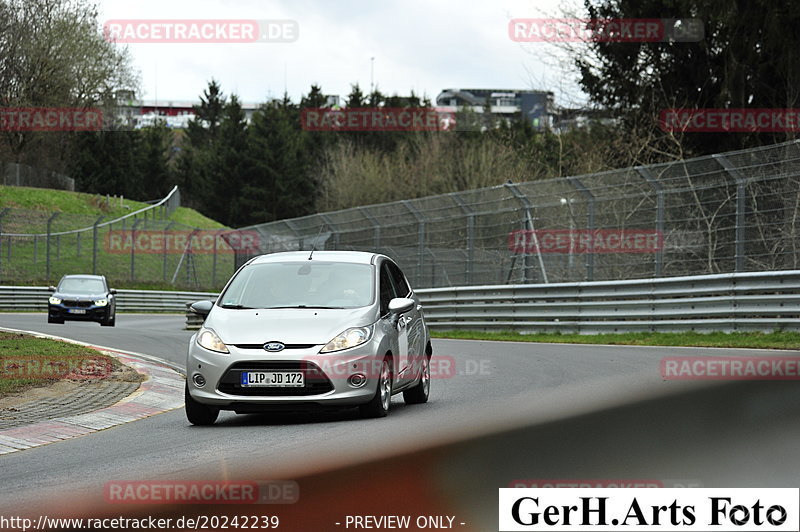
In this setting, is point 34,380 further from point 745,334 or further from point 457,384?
point 745,334

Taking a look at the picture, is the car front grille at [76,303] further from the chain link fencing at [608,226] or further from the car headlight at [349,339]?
the car headlight at [349,339]

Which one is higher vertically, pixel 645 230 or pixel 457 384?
pixel 645 230

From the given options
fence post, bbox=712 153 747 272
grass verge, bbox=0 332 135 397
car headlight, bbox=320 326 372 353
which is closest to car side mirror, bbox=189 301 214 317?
car headlight, bbox=320 326 372 353

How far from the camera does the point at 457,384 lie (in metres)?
14.0

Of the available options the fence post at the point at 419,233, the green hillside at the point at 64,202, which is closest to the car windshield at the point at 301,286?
the fence post at the point at 419,233

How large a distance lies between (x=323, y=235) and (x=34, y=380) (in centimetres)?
1909

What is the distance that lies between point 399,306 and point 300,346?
1.23 m

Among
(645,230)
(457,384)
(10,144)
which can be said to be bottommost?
(457,384)

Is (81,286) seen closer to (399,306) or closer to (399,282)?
(399,282)

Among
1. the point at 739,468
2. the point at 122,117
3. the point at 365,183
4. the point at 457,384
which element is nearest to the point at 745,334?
the point at 457,384

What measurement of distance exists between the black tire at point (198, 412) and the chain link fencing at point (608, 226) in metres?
7.53

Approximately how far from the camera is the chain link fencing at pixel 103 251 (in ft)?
161

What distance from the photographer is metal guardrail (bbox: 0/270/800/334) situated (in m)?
19.4

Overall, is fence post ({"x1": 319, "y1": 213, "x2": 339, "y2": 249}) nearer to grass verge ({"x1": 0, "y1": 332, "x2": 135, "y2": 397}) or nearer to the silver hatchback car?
grass verge ({"x1": 0, "y1": 332, "x2": 135, "y2": 397})
